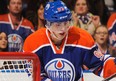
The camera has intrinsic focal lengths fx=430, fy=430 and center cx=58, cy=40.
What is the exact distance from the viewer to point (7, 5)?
4.34 metres

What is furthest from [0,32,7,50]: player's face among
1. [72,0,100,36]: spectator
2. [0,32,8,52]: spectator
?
[72,0,100,36]: spectator

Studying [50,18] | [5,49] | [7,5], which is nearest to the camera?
[50,18]

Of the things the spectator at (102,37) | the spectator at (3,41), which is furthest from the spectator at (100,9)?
the spectator at (3,41)

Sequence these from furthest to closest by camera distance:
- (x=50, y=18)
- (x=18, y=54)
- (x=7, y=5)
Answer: (x=7, y=5)
(x=50, y=18)
(x=18, y=54)

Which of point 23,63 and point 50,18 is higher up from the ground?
point 50,18

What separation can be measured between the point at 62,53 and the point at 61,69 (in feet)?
0.34

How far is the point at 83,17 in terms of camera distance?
14.1 ft

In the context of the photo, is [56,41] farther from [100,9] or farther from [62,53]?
[100,9]

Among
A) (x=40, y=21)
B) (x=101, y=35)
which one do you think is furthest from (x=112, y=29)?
(x=40, y=21)

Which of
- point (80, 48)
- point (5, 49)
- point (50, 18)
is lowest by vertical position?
point (5, 49)

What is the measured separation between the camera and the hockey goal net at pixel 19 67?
2.33 m

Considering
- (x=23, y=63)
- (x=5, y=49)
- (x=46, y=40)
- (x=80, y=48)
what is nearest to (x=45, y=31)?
(x=46, y=40)

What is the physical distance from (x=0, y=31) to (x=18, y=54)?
6.16 ft

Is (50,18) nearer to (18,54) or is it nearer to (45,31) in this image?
(45,31)
